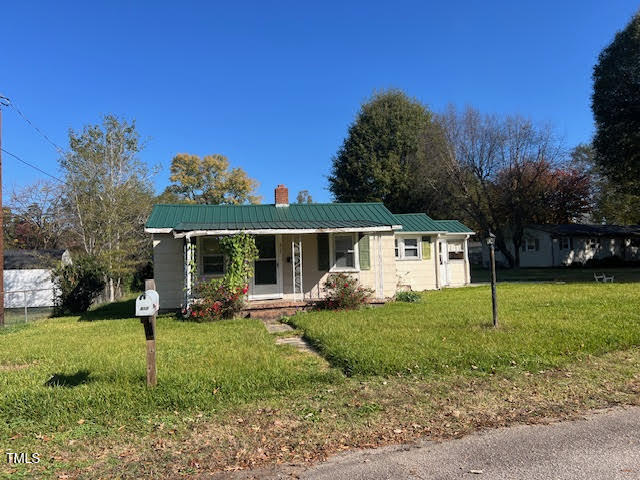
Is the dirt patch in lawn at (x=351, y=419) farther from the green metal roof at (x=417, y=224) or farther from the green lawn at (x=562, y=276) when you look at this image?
Result: the green lawn at (x=562, y=276)

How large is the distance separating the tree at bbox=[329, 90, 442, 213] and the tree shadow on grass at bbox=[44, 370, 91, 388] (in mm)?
26156

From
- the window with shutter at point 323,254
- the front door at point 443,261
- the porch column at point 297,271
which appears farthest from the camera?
the front door at point 443,261

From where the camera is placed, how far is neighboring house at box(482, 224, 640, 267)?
1257 inches

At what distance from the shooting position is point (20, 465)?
3.42m

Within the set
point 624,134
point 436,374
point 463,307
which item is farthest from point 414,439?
point 624,134

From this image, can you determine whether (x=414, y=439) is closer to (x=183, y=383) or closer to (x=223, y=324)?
(x=183, y=383)

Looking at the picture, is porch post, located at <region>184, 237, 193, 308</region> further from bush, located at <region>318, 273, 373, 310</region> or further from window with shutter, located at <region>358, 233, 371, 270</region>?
window with shutter, located at <region>358, 233, 371, 270</region>

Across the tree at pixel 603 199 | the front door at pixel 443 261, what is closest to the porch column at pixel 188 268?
the front door at pixel 443 261

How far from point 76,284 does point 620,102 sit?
25.0 meters

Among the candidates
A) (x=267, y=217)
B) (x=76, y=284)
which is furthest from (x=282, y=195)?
(x=76, y=284)

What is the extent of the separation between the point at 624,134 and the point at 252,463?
24.2m

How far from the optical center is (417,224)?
679 inches

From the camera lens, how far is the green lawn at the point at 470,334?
19.0 feet

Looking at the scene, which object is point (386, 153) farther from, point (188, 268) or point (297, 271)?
point (188, 268)
